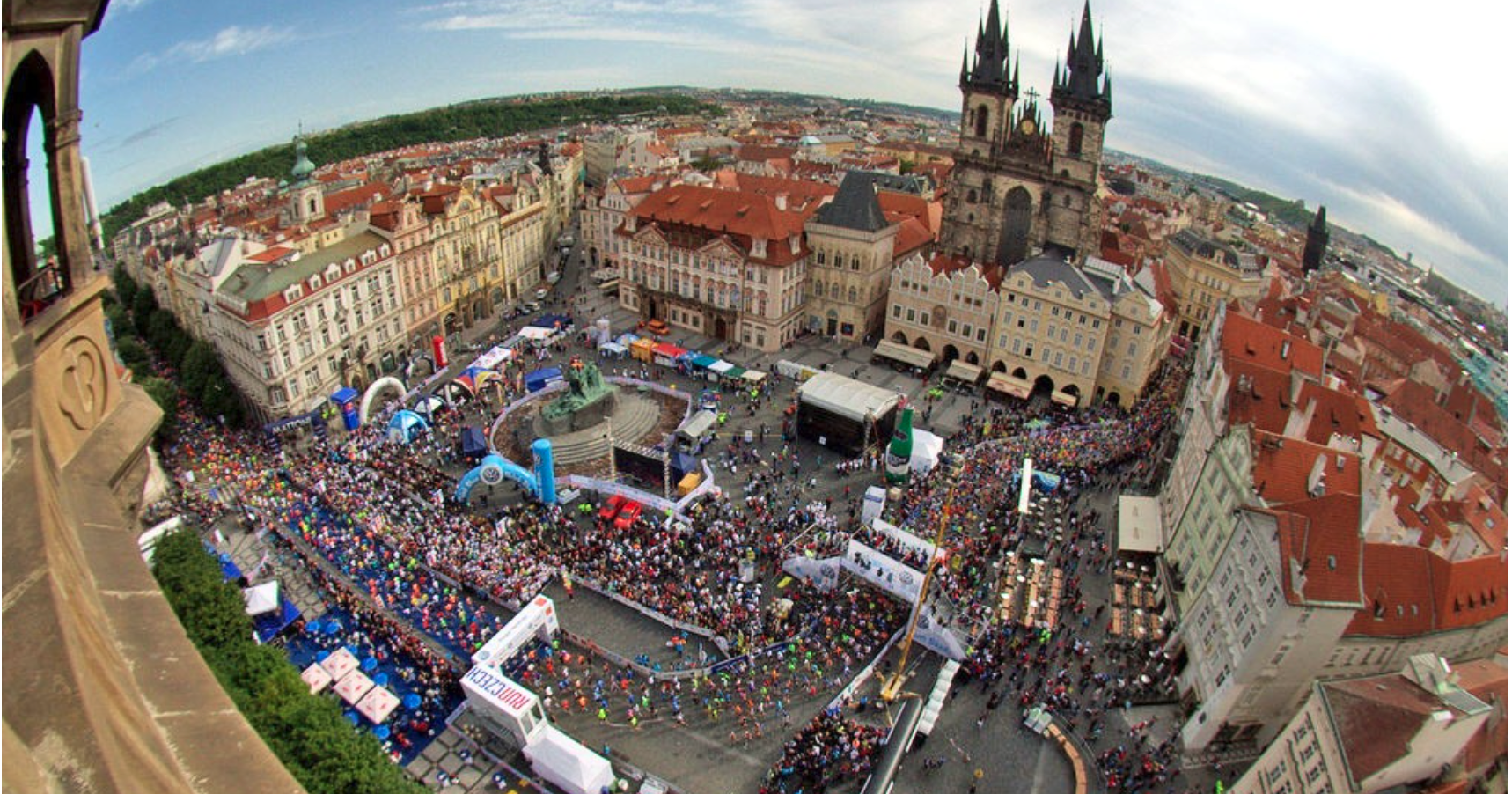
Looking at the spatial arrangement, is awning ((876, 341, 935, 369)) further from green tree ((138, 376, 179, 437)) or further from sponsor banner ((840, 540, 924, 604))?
green tree ((138, 376, 179, 437))

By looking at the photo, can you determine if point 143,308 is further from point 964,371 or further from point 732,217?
point 964,371

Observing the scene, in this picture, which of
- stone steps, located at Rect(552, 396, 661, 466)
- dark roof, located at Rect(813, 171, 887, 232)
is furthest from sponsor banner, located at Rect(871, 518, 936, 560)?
dark roof, located at Rect(813, 171, 887, 232)

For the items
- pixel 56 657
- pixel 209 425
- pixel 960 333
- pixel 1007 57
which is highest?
pixel 1007 57

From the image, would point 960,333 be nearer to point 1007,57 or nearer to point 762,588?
point 1007,57

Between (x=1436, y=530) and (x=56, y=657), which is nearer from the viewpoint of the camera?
(x=56, y=657)

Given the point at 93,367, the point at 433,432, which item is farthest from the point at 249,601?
the point at 93,367

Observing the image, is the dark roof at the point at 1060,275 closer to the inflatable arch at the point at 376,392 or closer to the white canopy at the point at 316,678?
the inflatable arch at the point at 376,392
